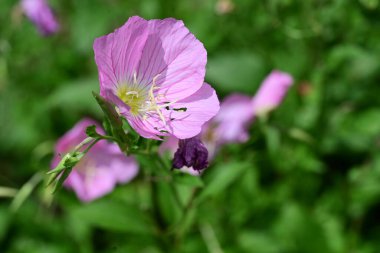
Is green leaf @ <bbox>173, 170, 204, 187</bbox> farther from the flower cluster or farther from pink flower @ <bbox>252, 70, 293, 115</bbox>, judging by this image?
pink flower @ <bbox>252, 70, 293, 115</bbox>

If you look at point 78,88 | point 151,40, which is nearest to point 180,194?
point 151,40

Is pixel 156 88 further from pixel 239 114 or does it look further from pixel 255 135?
pixel 239 114

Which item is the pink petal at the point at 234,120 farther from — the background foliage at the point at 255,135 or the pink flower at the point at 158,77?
the pink flower at the point at 158,77

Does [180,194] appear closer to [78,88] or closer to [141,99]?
[141,99]

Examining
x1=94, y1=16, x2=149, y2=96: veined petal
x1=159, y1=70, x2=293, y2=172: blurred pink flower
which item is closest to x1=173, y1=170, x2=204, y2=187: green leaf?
x1=94, y1=16, x2=149, y2=96: veined petal

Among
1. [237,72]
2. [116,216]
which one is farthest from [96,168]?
[237,72]

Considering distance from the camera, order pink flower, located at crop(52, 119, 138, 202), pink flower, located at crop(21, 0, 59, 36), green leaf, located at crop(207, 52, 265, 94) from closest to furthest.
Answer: pink flower, located at crop(52, 119, 138, 202) → pink flower, located at crop(21, 0, 59, 36) → green leaf, located at crop(207, 52, 265, 94)
